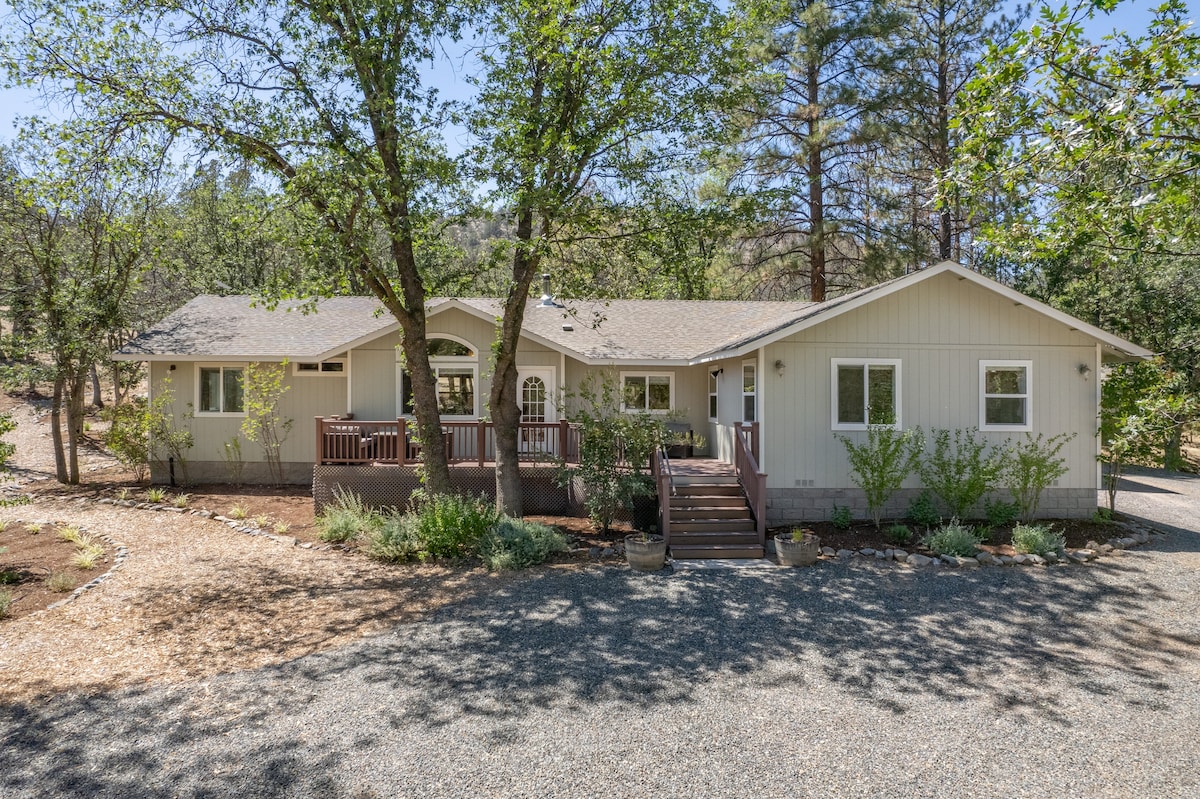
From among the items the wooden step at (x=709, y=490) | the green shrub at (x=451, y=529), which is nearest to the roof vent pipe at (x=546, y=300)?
the wooden step at (x=709, y=490)

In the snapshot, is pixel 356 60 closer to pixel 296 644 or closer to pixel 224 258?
pixel 296 644

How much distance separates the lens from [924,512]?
10.4 m

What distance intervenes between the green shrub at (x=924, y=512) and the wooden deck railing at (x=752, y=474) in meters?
2.49

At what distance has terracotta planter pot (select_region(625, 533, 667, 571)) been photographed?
845 centimetres

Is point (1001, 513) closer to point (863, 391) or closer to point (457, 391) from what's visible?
point (863, 391)

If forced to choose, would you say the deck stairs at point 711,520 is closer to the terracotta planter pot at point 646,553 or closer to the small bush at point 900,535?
the terracotta planter pot at point 646,553

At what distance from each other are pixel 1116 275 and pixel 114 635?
25.0 m

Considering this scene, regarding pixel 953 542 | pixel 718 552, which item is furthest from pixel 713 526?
pixel 953 542

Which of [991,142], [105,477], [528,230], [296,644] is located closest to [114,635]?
[296,644]

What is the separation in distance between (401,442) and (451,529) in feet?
9.88

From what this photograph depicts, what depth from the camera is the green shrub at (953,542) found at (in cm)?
902

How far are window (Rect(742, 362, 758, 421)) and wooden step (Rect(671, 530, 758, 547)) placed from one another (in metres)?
2.37

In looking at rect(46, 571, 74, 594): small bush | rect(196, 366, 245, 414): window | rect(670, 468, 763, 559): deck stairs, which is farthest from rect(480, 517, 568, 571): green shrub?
rect(196, 366, 245, 414): window

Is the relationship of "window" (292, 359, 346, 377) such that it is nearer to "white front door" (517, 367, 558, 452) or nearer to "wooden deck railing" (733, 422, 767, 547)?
"white front door" (517, 367, 558, 452)
